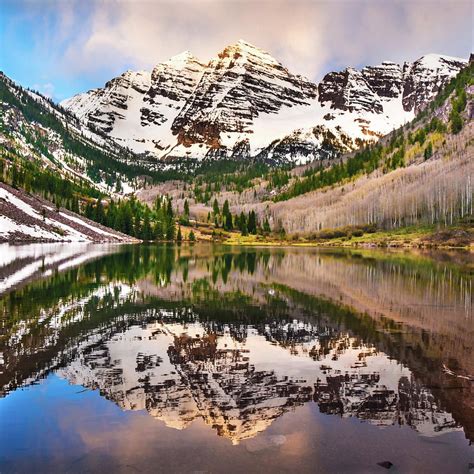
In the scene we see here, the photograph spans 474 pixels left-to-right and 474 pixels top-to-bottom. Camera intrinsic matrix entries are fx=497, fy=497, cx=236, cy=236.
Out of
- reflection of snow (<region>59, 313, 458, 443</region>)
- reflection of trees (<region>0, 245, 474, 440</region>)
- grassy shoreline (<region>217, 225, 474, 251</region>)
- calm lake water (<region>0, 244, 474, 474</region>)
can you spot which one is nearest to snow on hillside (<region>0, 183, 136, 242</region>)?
grassy shoreline (<region>217, 225, 474, 251</region>)

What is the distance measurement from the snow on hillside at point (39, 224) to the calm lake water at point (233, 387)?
106984 millimetres

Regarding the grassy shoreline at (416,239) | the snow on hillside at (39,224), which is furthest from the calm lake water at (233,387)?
the snow on hillside at (39,224)

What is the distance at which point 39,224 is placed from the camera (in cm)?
13800

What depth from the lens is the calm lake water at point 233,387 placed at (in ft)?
30.7

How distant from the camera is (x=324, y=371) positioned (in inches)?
590

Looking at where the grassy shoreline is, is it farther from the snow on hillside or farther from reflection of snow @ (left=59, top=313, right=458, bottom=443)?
reflection of snow @ (left=59, top=313, right=458, bottom=443)

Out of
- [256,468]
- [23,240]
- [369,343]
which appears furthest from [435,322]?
[23,240]

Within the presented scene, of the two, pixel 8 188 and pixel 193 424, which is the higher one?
pixel 8 188

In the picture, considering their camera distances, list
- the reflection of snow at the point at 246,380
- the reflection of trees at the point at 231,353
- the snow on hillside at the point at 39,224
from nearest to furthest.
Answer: the reflection of snow at the point at 246,380
the reflection of trees at the point at 231,353
the snow on hillside at the point at 39,224

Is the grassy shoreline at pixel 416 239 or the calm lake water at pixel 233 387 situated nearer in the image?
the calm lake water at pixel 233 387

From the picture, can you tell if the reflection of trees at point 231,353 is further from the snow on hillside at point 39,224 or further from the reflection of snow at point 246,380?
the snow on hillside at point 39,224

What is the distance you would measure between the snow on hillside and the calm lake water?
106984 mm

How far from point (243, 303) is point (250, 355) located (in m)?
11.9

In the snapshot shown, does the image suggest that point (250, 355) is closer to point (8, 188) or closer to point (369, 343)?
point (369, 343)
